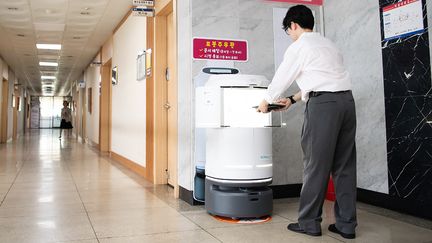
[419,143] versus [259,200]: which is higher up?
[419,143]

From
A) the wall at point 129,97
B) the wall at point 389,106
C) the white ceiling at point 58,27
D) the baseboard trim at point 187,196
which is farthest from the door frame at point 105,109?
the wall at point 389,106

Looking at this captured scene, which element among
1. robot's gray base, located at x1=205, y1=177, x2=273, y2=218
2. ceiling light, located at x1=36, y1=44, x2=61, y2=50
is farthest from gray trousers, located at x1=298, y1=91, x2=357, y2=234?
ceiling light, located at x1=36, y1=44, x2=61, y2=50

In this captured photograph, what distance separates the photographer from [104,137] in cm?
927

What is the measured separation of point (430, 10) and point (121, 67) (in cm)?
568

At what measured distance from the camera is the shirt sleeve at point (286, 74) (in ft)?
7.91

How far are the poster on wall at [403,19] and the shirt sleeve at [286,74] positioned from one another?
1.23 metres

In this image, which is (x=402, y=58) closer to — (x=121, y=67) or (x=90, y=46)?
(x=121, y=67)

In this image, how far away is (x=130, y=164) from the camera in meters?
6.15

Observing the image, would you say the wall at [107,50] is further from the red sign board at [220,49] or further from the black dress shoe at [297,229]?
the black dress shoe at [297,229]

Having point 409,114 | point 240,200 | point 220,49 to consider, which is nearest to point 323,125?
point 240,200

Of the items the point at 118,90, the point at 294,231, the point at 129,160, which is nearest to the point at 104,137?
the point at 118,90

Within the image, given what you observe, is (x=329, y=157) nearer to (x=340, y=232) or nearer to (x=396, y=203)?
(x=340, y=232)

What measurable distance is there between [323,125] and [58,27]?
6.97 m

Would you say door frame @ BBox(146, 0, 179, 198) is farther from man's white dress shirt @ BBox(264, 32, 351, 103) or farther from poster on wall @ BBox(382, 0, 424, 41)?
poster on wall @ BBox(382, 0, 424, 41)
